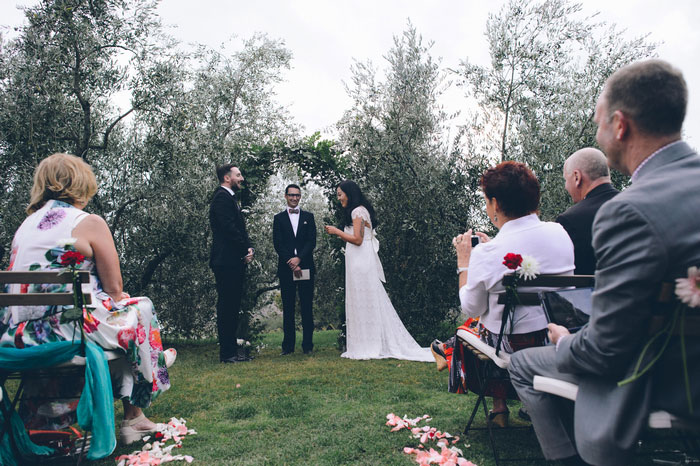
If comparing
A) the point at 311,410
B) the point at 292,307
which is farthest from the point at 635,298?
the point at 292,307

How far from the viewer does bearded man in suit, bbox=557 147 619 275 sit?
3400mm

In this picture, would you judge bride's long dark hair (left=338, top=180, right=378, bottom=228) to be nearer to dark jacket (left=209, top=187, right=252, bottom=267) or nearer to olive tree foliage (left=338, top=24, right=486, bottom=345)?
olive tree foliage (left=338, top=24, right=486, bottom=345)

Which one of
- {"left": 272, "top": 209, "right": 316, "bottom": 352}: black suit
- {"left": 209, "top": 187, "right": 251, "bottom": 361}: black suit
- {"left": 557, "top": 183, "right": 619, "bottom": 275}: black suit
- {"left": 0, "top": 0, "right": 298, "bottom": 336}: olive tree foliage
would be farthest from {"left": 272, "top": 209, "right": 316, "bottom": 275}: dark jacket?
{"left": 557, "top": 183, "right": 619, "bottom": 275}: black suit

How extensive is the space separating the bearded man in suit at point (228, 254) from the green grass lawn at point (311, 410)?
21.6 inches

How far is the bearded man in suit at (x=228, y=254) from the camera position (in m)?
6.84

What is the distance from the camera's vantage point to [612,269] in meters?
1.63

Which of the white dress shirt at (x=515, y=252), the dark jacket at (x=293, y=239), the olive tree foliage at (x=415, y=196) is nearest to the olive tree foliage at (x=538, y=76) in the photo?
the olive tree foliage at (x=415, y=196)

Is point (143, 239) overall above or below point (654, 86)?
below

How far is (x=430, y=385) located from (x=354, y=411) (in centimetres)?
125

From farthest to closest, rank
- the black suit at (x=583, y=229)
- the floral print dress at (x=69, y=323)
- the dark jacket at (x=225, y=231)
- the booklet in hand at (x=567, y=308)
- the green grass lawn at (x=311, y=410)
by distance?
the dark jacket at (x=225, y=231)
the black suit at (x=583, y=229)
the green grass lawn at (x=311, y=410)
the floral print dress at (x=69, y=323)
the booklet in hand at (x=567, y=308)

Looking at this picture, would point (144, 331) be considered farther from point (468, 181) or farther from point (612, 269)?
point (468, 181)

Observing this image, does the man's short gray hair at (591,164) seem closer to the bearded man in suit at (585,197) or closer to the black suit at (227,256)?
the bearded man in suit at (585,197)

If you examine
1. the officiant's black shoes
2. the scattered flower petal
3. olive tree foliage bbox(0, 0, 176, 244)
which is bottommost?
the officiant's black shoes

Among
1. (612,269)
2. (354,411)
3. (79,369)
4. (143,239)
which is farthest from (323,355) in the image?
(612,269)
